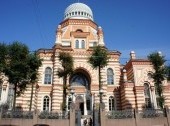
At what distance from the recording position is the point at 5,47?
27.8 m

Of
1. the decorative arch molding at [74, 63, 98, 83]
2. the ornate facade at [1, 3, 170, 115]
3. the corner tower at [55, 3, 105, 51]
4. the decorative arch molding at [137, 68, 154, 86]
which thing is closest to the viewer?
the ornate facade at [1, 3, 170, 115]

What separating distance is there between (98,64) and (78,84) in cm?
894

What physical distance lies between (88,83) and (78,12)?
16697 mm

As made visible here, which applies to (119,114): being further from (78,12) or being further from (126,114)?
(78,12)

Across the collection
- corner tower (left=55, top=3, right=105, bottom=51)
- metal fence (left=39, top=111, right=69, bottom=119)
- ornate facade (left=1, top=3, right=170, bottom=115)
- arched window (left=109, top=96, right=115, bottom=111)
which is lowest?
metal fence (left=39, top=111, right=69, bottom=119)

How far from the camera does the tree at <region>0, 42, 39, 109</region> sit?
26172mm

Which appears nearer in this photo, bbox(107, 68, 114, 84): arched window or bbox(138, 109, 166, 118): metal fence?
bbox(138, 109, 166, 118): metal fence

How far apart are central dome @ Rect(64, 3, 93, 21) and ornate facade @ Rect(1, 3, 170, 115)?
22.6ft

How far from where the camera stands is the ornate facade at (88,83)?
32594mm

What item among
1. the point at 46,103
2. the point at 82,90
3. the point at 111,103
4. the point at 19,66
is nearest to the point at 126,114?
the point at 111,103

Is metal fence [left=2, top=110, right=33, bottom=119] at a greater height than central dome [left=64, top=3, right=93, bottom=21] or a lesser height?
lesser

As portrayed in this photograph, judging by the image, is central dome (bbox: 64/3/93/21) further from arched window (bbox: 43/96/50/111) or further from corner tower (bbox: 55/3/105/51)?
arched window (bbox: 43/96/50/111)

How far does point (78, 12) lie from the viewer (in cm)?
4447

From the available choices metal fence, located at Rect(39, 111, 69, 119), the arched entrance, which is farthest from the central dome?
metal fence, located at Rect(39, 111, 69, 119)
